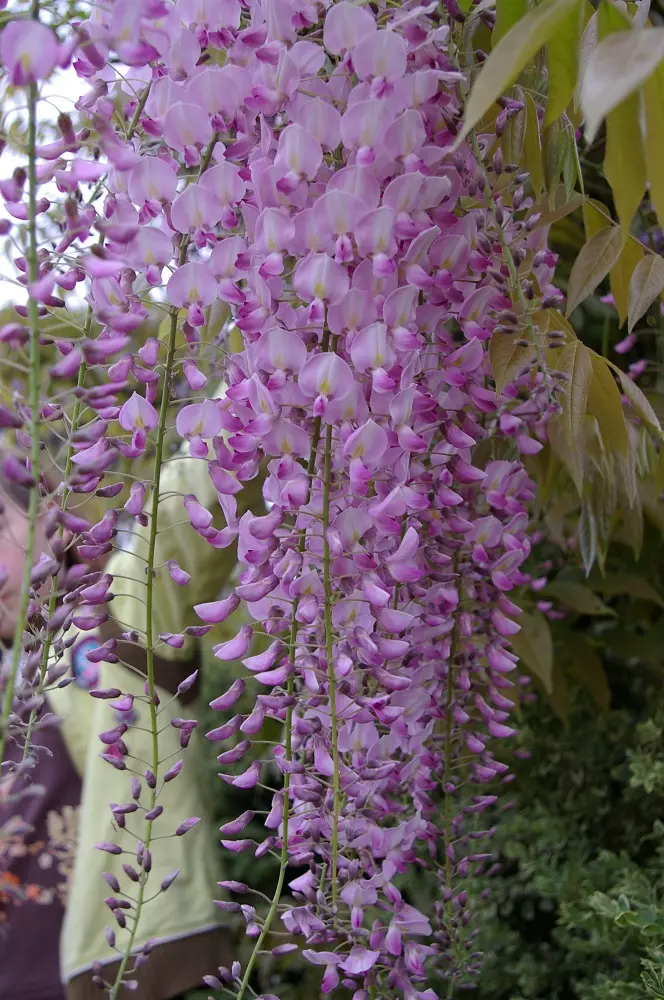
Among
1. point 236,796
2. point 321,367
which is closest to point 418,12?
point 321,367

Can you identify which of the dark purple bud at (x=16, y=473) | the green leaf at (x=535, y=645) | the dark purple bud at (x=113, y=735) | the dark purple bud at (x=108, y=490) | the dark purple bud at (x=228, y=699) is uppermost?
the dark purple bud at (x=16, y=473)

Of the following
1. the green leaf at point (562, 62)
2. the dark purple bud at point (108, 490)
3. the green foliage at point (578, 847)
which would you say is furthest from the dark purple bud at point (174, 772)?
the green foliage at point (578, 847)

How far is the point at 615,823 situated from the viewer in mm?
1217

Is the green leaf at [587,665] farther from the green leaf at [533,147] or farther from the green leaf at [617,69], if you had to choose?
the green leaf at [617,69]

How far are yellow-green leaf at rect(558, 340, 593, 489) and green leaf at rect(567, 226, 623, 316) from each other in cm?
3

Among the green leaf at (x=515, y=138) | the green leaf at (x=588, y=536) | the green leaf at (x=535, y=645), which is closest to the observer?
the green leaf at (x=515, y=138)

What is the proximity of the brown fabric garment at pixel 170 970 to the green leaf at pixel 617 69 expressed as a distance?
0.85 metres

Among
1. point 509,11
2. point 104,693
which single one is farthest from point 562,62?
point 104,693

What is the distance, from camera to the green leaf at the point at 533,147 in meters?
0.55

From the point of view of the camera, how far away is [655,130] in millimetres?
432

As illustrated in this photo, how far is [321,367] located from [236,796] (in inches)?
64.1

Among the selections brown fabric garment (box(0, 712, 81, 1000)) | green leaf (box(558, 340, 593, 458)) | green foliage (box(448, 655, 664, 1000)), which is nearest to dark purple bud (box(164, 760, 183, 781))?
green leaf (box(558, 340, 593, 458))

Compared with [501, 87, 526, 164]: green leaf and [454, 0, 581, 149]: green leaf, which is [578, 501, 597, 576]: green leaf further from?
[454, 0, 581, 149]: green leaf

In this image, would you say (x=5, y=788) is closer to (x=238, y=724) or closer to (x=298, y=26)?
(x=238, y=724)
